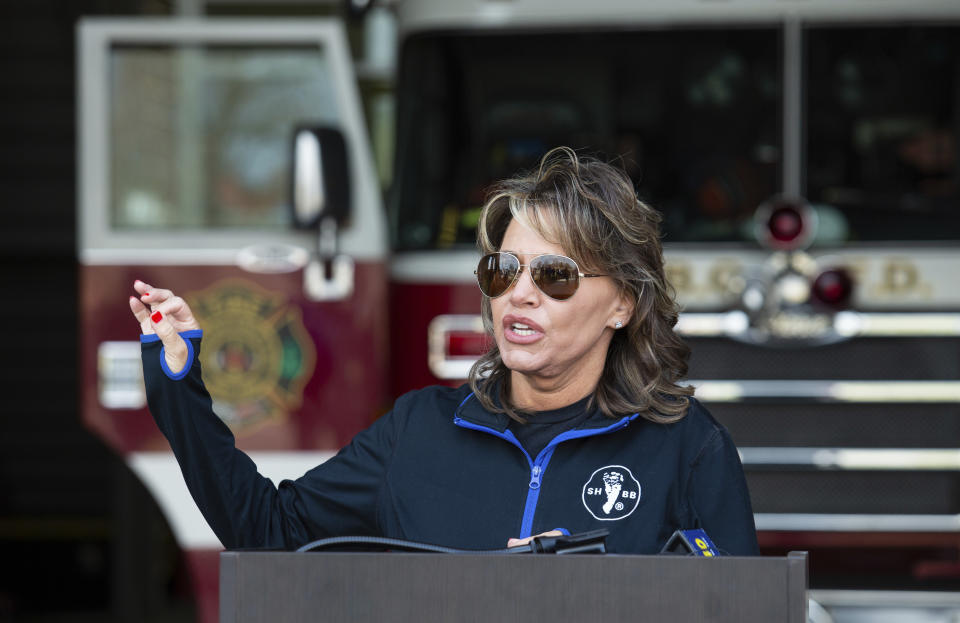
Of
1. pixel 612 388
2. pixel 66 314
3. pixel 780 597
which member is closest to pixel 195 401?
pixel 612 388

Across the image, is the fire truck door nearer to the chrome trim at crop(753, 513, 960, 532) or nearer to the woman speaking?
the chrome trim at crop(753, 513, 960, 532)

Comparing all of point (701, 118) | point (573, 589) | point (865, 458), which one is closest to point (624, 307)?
point (573, 589)

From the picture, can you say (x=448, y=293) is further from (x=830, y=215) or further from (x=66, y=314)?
(x=66, y=314)

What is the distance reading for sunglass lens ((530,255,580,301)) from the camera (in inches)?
75.9

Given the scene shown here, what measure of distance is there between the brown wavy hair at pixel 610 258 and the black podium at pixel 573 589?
0.71m

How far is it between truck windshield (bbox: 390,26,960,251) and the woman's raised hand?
263cm

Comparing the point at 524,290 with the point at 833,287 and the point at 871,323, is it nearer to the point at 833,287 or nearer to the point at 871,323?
the point at 833,287

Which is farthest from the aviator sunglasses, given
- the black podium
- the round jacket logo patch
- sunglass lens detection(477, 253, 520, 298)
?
the black podium

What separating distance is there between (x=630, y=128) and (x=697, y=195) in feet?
1.01

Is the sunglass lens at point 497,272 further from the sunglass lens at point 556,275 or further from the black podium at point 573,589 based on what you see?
the black podium at point 573,589

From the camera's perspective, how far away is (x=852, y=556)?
4395mm

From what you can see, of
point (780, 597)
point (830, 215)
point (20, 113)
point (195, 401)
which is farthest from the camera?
point (20, 113)

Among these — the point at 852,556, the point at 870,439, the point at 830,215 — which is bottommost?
the point at 852,556

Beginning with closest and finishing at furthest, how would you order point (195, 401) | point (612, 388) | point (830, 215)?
point (195, 401) → point (612, 388) → point (830, 215)
